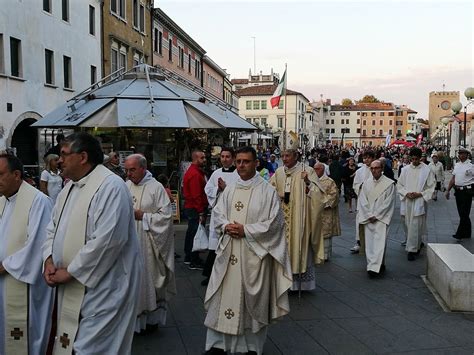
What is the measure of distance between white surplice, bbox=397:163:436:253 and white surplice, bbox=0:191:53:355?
6663mm

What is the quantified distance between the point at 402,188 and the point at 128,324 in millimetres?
7040

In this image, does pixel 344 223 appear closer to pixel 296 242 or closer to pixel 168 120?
pixel 168 120

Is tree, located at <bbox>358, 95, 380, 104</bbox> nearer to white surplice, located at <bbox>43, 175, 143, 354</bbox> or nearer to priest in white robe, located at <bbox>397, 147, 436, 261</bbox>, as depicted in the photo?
priest in white robe, located at <bbox>397, 147, 436, 261</bbox>

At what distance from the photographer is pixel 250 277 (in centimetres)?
449

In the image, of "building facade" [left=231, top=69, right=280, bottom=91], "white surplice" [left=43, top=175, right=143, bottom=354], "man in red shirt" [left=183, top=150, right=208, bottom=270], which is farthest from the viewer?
"building facade" [left=231, top=69, right=280, bottom=91]

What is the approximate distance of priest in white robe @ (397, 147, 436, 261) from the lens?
29.3 ft

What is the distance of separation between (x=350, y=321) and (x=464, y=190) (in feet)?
21.4

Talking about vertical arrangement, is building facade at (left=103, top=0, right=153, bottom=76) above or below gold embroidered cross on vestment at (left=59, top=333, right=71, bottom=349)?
above

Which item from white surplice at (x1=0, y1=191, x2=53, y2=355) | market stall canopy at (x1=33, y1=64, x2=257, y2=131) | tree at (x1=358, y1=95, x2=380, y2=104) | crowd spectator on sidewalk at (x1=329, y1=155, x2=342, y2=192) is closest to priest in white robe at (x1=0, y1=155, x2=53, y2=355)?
white surplice at (x1=0, y1=191, x2=53, y2=355)

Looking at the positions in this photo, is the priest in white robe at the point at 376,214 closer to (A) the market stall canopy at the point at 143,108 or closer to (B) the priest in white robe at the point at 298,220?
(B) the priest in white robe at the point at 298,220

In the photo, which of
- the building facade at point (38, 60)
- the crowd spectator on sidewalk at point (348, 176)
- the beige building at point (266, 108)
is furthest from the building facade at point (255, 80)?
the crowd spectator on sidewalk at point (348, 176)

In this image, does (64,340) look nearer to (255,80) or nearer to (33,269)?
(33,269)

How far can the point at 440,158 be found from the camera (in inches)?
822

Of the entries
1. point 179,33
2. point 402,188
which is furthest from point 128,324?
point 179,33
